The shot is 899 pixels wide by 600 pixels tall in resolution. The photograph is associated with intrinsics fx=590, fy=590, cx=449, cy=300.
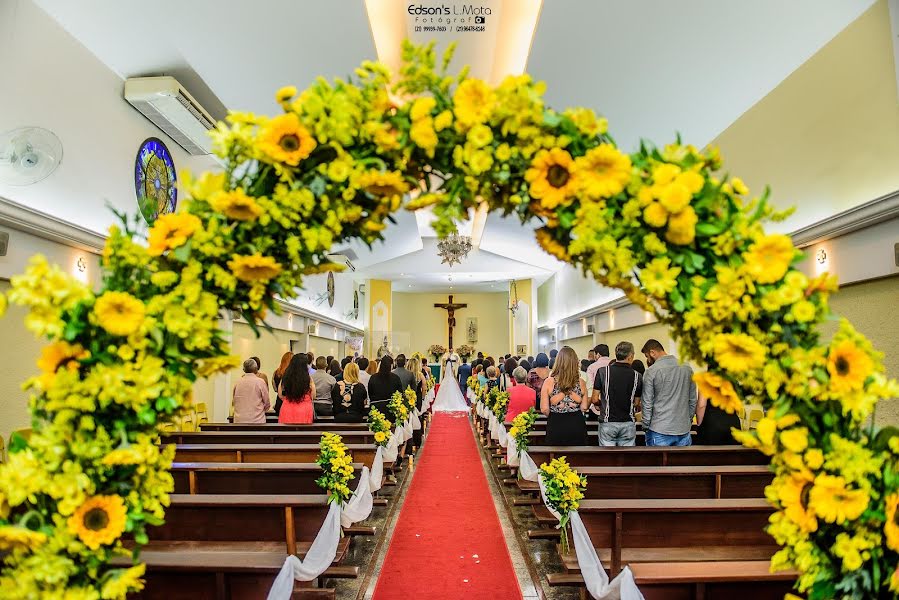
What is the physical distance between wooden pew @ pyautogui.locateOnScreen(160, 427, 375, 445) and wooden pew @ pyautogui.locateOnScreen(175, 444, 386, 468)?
477mm

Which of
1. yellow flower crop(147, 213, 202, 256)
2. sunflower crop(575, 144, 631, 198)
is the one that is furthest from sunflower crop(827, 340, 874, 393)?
yellow flower crop(147, 213, 202, 256)

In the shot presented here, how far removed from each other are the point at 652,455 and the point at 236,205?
4.00m

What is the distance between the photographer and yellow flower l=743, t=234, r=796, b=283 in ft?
5.61

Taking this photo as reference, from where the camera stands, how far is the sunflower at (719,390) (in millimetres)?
1808

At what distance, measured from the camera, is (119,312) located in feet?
5.58

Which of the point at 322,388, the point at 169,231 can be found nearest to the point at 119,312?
the point at 169,231

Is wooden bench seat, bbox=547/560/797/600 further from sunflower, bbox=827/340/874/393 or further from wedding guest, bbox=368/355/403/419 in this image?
wedding guest, bbox=368/355/403/419

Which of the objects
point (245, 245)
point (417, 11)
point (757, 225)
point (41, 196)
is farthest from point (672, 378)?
point (41, 196)

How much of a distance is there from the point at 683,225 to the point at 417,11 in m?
5.46

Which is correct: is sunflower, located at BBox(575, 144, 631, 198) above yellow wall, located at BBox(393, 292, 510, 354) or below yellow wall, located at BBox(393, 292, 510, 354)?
below

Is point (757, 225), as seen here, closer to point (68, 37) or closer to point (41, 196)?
point (41, 196)

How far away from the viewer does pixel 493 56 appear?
7.50 m

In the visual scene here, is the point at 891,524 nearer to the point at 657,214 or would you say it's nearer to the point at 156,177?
the point at 657,214

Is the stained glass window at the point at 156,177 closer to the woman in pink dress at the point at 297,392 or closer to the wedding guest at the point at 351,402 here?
the woman in pink dress at the point at 297,392
